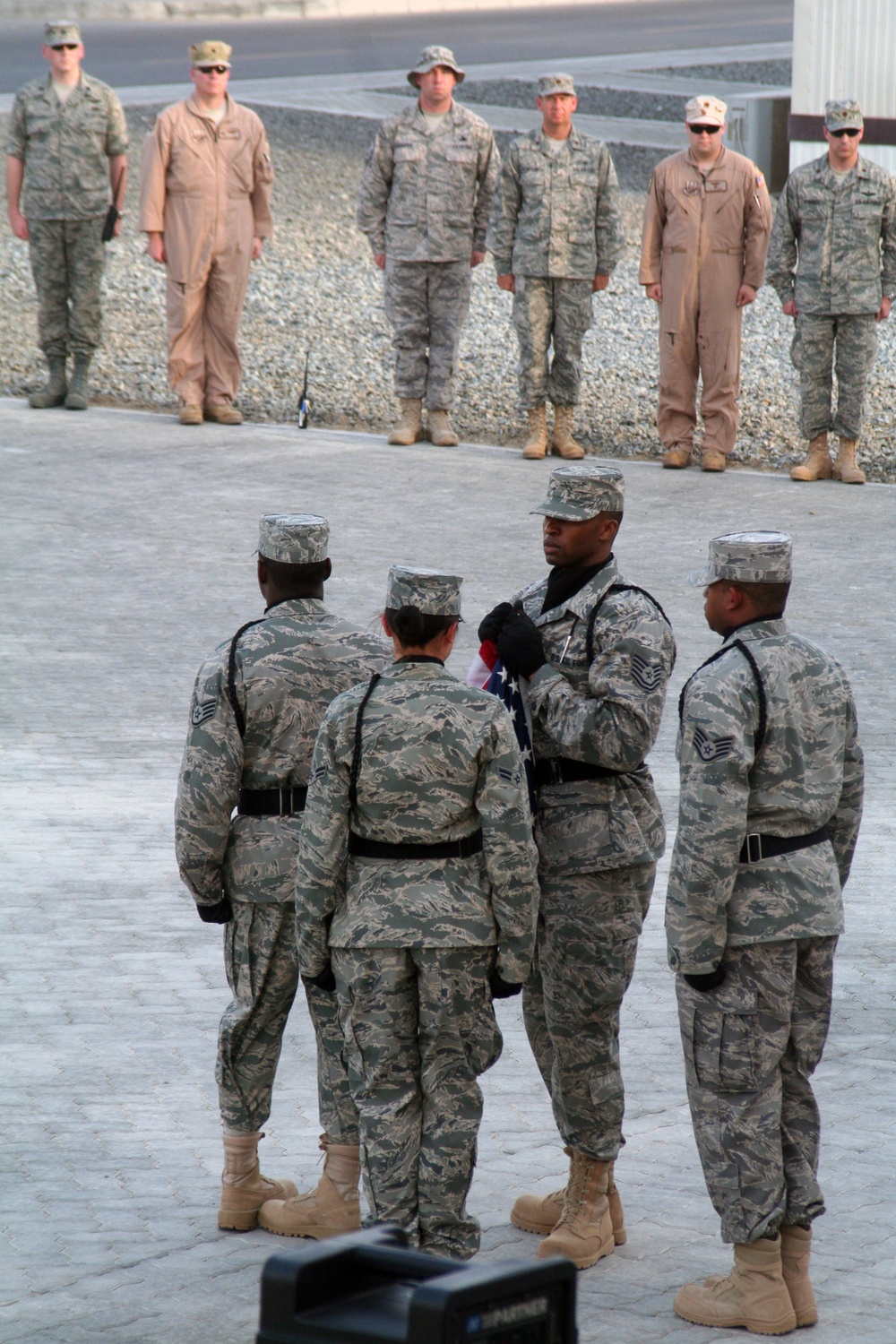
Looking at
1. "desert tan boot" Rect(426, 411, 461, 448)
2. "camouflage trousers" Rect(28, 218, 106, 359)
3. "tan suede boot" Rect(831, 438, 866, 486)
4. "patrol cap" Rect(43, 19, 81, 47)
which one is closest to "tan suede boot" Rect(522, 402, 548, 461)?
"desert tan boot" Rect(426, 411, 461, 448)

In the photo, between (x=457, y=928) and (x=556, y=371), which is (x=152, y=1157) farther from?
(x=556, y=371)

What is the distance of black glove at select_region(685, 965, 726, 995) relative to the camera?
4254 mm

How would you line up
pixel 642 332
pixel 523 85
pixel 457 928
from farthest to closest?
pixel 523 85, pixel 642 332, pixel 457 928

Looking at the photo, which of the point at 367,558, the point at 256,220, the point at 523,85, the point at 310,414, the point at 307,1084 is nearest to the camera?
the point at 307,1084

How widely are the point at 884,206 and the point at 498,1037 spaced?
8934 millimetres

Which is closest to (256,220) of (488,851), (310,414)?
(310,414)

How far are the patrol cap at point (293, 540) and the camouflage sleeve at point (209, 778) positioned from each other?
0.30 metres

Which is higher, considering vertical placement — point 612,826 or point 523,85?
point 523,85

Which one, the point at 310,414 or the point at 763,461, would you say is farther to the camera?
the point at 310,414

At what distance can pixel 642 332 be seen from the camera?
16578 millimetres

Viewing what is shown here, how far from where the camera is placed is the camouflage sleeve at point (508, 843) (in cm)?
422

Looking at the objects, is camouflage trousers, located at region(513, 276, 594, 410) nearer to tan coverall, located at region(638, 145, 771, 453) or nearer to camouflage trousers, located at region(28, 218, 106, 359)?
tan coverall, located at region(638, 145, 771, 453)

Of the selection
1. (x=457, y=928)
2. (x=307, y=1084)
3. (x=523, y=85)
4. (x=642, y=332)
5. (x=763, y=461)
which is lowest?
(x=307, y=1084)

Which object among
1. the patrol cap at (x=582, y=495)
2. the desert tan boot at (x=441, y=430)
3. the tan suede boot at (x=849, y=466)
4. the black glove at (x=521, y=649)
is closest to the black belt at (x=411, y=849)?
the black glove at (x=521, y=649)
